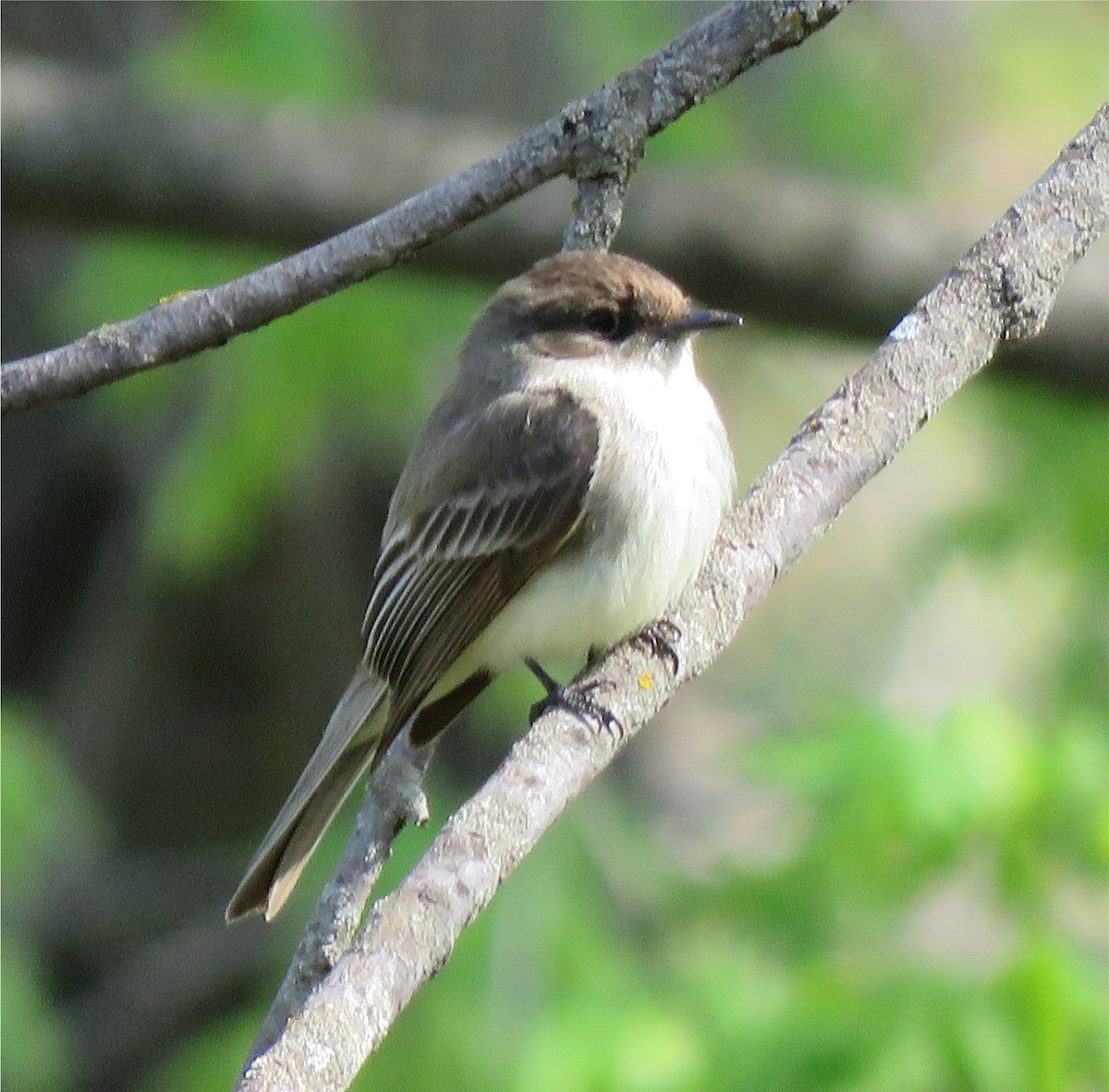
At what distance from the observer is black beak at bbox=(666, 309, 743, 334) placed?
340cm

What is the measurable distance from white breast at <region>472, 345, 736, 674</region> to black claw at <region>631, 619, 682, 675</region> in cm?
6

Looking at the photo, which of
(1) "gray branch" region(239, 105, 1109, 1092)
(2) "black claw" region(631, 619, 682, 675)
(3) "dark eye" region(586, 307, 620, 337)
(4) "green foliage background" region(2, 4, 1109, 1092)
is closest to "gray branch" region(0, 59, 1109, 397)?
(4) "green foliage background" region(2, 4, 1109, 1092)

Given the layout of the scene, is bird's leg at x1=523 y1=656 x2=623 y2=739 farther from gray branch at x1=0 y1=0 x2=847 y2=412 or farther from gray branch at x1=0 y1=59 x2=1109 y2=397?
gray branch at x1=0 y1=59 x2=1109 y2=397

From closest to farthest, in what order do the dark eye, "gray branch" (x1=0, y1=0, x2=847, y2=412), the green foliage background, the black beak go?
1. "gray branch" (x1=0, y1=0, x2=847, y2=412)
2. the black beak
3. the dark eye
4. the green foliage background

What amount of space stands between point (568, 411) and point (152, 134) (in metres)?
2.15

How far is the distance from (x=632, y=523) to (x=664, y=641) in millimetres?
357

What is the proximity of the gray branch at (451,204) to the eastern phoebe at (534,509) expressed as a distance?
0.36m

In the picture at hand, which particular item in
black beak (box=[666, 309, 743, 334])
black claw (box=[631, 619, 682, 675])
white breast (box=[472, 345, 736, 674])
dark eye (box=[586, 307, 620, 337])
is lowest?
black claw (box=[631, 619, 682, 675])

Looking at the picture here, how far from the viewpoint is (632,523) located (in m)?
3.31

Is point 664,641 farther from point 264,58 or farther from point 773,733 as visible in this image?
point 264,58

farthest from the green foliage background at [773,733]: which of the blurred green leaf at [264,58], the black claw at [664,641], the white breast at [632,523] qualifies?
the black claw at [664,641]

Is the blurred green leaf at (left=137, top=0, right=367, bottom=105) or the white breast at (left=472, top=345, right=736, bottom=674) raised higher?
the blurred green leaf at (left=137, top=0, right=367, bottom=105)

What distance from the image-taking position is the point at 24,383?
243 centimetres

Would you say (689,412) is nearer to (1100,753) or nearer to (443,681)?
(443,681)
